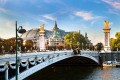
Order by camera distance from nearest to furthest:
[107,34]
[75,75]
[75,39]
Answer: [75,75] < [107,34] < [75,39]

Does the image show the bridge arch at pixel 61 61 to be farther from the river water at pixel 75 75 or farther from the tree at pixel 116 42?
the tree at pixel 116 42

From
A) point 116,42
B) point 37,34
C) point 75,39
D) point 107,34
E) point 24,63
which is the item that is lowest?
point 24,63

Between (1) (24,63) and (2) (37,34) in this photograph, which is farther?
(2) (37,34)

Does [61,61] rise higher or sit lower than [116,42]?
lower

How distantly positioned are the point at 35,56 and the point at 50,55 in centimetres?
801

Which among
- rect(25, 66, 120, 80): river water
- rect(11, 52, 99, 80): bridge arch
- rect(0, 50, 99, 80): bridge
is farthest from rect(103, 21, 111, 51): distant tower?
rect(0, 50, 99, 80): bridge

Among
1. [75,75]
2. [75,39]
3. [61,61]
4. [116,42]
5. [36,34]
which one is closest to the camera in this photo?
[75,75]

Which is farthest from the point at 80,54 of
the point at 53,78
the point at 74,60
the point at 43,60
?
the point at 43,60

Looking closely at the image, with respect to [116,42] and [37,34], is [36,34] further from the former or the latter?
[116,42]

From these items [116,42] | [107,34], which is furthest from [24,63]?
[116,42]

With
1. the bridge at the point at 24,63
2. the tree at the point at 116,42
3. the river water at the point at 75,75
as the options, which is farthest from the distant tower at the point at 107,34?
the bridge at the point at 24,63

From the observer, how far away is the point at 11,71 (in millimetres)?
26453

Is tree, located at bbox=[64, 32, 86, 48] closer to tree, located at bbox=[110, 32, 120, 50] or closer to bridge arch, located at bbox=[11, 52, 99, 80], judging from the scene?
→ tree, located at bbox=[110, 32, 120, 50]

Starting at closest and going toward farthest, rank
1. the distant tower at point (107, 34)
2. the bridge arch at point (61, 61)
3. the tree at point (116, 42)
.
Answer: the bridge arch at point (61, 61) < the distant tower at point (107, 34) < the tree at point (116, 42)
